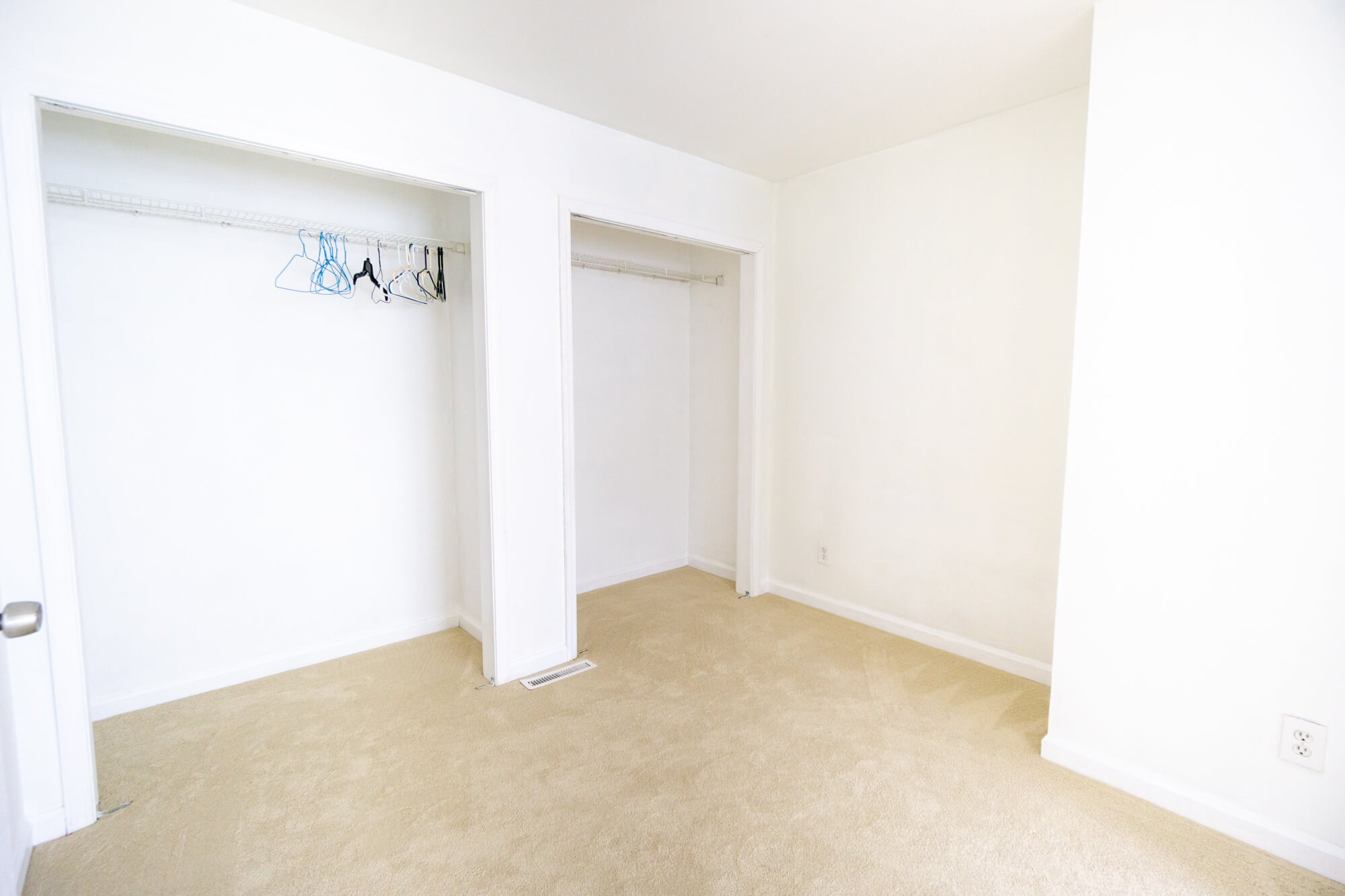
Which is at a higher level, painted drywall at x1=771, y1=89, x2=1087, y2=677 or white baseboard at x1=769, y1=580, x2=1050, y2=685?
painted drywall at x1=771, y1=89, x2=1087, y2=677

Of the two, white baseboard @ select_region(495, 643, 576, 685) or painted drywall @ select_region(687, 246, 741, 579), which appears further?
painted drywall @ select_region(687, 246, 741, 579)

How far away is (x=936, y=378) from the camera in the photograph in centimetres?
321

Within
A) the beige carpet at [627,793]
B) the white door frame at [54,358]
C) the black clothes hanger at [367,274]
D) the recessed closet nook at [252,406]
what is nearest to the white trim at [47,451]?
the white door frame at [54,358]

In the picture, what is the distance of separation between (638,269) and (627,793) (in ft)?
9.90

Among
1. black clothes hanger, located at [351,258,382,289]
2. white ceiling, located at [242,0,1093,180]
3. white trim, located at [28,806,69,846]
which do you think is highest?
white ceiling, located at [242,0,1093,180]

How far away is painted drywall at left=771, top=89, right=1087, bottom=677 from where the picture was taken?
2.81 meters

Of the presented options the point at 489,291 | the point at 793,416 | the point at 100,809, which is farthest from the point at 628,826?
the point at 793,416

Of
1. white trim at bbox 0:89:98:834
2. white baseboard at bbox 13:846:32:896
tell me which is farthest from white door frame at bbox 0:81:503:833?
white baseboard at bbox 13:846:32:896

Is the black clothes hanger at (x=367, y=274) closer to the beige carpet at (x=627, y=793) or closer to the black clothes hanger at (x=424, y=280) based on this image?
the black clothes hanger at (x=424, y=280)

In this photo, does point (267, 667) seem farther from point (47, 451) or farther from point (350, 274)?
point (350, 274)

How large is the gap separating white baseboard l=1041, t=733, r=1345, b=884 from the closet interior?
7.86ft

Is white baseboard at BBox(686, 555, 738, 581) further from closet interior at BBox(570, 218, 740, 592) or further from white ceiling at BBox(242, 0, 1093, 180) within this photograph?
white ceiling at BBox(242, 0, 1093, 180)

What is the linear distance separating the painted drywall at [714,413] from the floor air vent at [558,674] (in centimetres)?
144

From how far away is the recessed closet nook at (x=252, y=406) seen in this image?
2471mm
